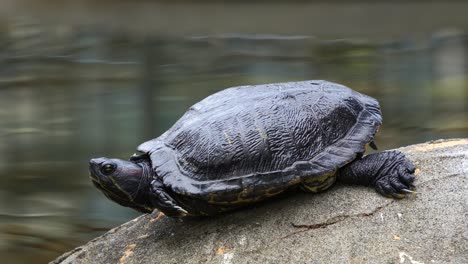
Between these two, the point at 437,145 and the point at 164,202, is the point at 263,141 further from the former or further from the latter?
the point at 437,145

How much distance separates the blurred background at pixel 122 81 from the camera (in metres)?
5.99

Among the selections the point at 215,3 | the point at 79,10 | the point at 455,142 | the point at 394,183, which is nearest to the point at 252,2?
the point at 215,3

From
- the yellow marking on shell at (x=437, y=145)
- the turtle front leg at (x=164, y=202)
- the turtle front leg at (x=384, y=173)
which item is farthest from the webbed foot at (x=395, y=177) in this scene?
the turtle front leg at (x=164, y=202)

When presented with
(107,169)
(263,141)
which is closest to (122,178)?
(107,169)

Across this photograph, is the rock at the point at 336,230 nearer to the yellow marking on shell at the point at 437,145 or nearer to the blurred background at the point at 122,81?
the yellow marking on shell at the point at 437,145

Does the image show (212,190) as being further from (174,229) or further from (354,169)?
(354,169)

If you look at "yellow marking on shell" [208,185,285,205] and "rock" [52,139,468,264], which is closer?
"rock" [52,139,468,264]

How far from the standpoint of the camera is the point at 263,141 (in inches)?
116

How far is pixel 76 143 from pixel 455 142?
13.5ft

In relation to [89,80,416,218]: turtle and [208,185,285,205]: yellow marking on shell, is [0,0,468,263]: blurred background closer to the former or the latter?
[89,80,416,218]: turtle

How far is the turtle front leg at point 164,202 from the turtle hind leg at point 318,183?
64 centimetres

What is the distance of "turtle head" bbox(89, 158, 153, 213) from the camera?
3.02 m

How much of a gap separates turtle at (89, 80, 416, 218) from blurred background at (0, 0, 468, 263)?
280 cm

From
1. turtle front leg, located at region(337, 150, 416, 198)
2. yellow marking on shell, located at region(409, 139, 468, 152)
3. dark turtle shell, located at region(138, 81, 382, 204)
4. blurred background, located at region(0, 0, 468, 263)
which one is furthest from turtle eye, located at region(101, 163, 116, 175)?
blurred background, located at region(0, 0, 468, 263)
